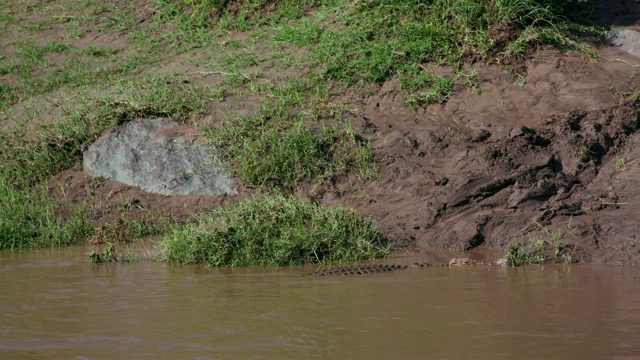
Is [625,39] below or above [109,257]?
above

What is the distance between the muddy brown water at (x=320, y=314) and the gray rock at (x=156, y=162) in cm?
231

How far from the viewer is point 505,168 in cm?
801

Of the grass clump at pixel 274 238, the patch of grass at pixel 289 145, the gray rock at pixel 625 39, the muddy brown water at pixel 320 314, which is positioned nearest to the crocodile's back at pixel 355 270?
the muddy brown water at pixel 320 314

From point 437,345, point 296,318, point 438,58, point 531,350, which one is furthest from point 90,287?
point 438,58

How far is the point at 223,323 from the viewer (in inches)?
195

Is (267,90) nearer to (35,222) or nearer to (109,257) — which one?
(35,222)

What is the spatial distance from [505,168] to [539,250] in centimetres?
129

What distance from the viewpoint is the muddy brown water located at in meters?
4.40

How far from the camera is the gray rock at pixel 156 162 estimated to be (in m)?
9.15

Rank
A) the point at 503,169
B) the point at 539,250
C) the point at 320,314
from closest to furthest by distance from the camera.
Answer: the point at 320,314
the point at 539,250
the point at 503,169

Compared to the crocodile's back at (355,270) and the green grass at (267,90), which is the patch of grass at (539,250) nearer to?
the crocodile's back at (355,270)

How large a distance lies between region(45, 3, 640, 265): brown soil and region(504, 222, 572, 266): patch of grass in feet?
0.31

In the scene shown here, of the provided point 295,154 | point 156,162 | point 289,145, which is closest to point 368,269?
point 295,154

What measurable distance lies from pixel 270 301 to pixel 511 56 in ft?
17.3
